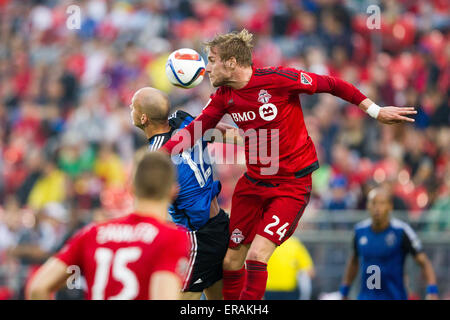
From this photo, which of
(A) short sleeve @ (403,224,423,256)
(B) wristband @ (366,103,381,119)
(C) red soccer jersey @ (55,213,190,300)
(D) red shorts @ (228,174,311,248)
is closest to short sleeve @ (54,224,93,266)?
(C) red soccer jersey @ (55,213,190,300)

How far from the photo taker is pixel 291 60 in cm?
1468

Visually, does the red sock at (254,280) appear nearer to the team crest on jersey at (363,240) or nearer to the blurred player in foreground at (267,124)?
the blurred player in foreground at (267,124)

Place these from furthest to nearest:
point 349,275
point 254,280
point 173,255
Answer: point 349,275
point 254,280
point 173,255

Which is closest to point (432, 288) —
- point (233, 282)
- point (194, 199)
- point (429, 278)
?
point (429, 278)

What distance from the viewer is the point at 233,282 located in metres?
6.82

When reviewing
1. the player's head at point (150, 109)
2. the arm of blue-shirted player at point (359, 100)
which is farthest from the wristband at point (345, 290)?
the player's head at point (150, 109)

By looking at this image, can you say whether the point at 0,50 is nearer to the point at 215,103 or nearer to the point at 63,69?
the point at 63,69

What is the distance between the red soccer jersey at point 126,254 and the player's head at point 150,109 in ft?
8.65

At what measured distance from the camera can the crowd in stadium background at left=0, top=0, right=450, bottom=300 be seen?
39.2ft

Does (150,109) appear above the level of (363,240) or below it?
above

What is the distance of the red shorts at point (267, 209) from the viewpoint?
20.9 feet

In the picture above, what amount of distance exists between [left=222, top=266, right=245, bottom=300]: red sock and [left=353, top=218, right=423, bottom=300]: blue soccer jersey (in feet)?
8.45

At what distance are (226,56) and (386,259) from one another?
3780mm

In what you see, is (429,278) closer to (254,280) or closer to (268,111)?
(254,280)
